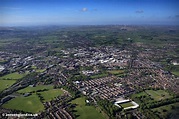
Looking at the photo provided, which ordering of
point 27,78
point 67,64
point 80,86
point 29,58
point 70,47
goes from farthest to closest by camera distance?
point 70,47
point 29,58
point 67,64
point 27,78
point 80,86

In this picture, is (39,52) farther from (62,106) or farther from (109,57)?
(62,106)

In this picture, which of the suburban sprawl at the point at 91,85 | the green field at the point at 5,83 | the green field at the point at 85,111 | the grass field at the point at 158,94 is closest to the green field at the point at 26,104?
the suburban sprawl at the point at 91,85

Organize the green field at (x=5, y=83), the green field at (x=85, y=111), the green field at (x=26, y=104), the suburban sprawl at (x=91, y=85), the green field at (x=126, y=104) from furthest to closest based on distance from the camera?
the green field at (x=5, y=83)
the green field at (x=126, y=104)
the green field at (x=26, y=104)
the suburban sprawl at (x=91, y=85)
the green field at (x=85, y=111)

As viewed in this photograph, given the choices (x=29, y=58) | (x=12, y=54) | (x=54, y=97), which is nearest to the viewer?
(x=54, y=97)

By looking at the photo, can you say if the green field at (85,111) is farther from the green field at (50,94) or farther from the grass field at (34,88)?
the grass field at (34,88)

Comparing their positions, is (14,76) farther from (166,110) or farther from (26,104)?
(166,110)

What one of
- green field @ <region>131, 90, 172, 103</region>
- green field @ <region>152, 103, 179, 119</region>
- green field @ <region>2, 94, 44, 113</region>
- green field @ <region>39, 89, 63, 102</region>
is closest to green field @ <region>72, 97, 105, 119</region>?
green field @ <region>39, 89, 63, 102</region>

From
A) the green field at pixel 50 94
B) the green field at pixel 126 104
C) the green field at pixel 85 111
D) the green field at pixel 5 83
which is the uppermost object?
the green field at pixel 5 83

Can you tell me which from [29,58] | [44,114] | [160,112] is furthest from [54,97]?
[29,58]
